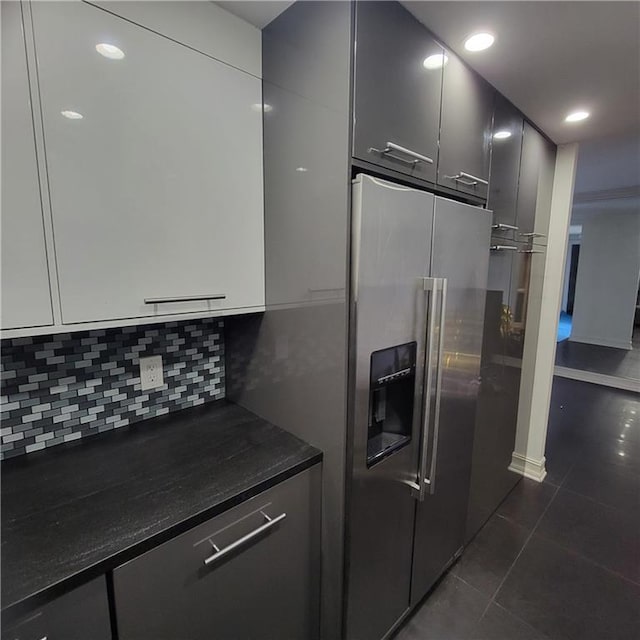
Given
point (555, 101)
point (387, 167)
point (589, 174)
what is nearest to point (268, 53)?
point (387, 167)

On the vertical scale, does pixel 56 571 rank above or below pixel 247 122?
below

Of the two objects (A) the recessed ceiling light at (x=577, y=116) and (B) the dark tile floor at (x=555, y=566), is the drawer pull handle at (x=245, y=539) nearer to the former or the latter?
(B) the dark tile floor at (x=555, y=566)

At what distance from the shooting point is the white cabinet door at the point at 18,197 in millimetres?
824

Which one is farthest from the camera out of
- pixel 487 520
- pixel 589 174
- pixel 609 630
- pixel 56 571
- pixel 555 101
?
pixel 589 174

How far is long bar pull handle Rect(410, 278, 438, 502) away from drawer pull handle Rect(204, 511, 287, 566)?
0.57m

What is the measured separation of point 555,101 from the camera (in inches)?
68.6

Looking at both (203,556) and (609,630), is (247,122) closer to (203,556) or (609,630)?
(203,556)

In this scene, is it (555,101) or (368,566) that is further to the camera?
(555,101)

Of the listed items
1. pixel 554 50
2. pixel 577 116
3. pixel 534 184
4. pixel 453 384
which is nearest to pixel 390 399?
pixel 453 384

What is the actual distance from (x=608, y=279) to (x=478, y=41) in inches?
248

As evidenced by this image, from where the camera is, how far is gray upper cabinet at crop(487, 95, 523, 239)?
1.68 metres

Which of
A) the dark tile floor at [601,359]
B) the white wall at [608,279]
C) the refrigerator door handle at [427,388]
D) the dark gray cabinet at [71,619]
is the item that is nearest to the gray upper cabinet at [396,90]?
the refrigerator door handle at [427,388]

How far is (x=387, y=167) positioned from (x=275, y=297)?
23.5 inches

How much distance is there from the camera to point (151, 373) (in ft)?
4.72
